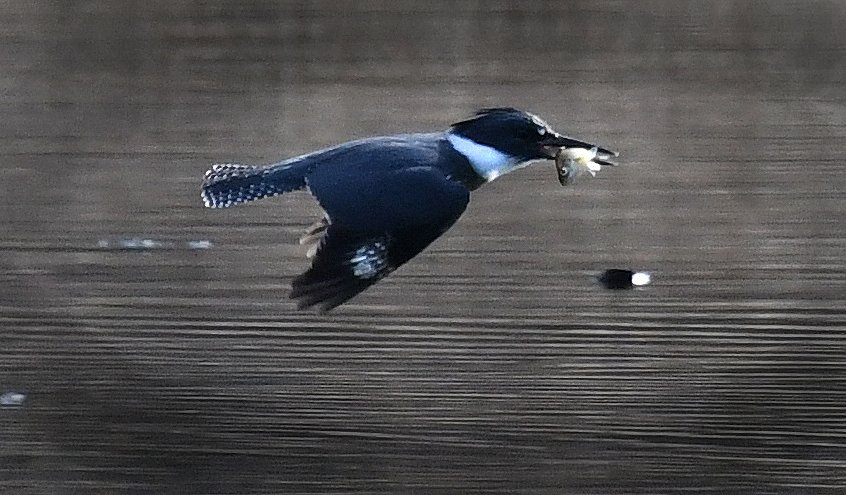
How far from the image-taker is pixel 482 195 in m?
1.31

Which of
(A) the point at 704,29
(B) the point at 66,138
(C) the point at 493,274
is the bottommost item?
(C) the point at 493,274

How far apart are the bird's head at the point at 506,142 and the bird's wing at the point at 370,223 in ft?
0.14

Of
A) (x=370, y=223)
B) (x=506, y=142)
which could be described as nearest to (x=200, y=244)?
(x=370, y=223)

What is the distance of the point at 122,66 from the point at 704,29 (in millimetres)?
706

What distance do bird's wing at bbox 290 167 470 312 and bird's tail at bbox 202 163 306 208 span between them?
2 cm

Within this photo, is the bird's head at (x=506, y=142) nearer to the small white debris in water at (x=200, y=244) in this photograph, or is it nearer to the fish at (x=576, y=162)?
the fish at (x=576, y=162)

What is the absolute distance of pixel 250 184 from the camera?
1263 millimetres

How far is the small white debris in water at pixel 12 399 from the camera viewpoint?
1.26 metres

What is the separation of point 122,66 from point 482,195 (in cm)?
46

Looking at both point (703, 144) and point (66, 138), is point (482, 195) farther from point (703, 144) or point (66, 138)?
point (66, 138)

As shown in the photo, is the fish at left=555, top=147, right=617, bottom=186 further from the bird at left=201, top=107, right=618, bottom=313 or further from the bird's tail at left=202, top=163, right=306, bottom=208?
the bird's tail at left=202, top=163, right=306, bottom=208

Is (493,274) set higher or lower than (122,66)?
lower

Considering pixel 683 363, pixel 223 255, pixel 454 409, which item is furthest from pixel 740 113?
pixel 223 255

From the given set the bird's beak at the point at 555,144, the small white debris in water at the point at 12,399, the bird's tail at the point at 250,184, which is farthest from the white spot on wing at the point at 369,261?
the small white debris in water at the point at 12,399
